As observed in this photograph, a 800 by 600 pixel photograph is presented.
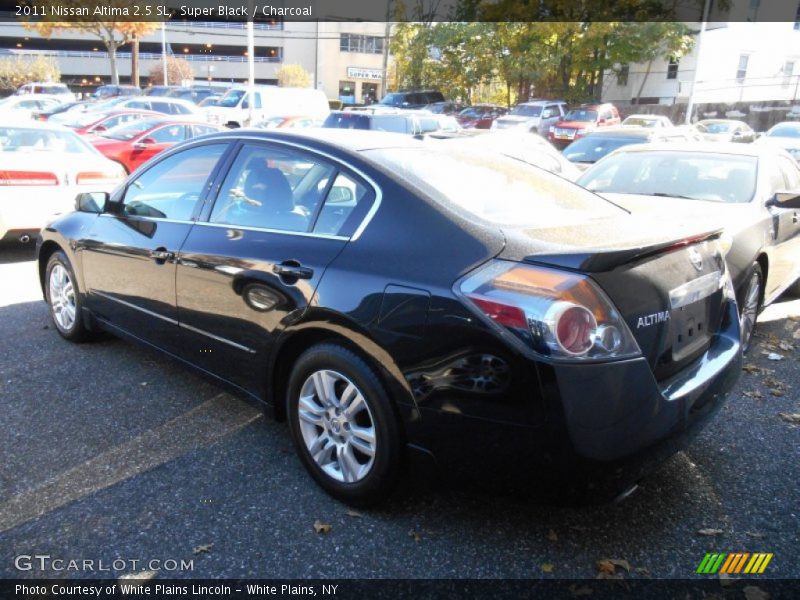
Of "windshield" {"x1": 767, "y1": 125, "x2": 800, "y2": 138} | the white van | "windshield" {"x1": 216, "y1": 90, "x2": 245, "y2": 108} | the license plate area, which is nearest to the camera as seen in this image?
the license plate area

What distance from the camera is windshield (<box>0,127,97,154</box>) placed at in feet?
26.4

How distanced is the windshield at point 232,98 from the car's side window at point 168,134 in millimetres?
10021

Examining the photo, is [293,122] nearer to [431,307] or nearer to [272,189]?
[272,189]

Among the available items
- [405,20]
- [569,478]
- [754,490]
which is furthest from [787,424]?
[405,20]

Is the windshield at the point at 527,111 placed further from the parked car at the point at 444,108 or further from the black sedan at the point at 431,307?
the black sedan at the point at 431,307

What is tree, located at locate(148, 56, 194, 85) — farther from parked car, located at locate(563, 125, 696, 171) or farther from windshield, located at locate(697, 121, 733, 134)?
parked car, located at locate(563, 125, 696, 171)

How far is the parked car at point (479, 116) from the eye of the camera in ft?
83.4

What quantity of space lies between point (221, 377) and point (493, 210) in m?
1.69

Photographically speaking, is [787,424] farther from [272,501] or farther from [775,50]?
[775,50]

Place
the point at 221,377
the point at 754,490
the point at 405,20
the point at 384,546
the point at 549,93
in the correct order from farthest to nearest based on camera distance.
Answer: the point at 405,20 → the point at 549,93 → the point at 221,377 → the point at 754,490 → the point at 384,546

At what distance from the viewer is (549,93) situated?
37000 millimetres

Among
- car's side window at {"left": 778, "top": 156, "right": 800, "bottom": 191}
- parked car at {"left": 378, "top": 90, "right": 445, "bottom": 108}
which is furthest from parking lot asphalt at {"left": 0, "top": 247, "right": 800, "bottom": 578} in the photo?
parked car at {"left": 378, "top": 90, "right": 445, "bottom": 108}

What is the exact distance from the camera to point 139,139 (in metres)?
12.5

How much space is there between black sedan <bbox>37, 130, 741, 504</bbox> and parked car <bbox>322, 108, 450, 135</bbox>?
10.0 meters
